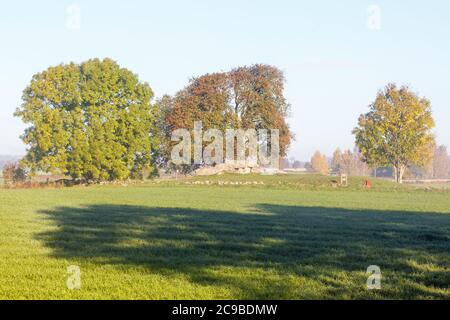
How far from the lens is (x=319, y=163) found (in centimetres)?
17312

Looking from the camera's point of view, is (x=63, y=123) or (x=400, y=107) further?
(x=400, y=107)

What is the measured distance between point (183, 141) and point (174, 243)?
54.3 meters

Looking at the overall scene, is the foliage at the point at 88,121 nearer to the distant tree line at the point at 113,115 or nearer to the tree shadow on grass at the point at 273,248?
the distant tree line at the point at 113,115

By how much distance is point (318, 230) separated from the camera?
53.7ft

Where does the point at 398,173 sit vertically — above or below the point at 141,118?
below

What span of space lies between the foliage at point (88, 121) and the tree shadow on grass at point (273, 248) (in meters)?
36.4

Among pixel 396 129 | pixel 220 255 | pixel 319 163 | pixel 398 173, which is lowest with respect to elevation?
pixel 220 255

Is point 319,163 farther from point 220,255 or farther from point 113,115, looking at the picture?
point 220,255

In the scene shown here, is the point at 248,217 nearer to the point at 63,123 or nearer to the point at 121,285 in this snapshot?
the point at 121,285

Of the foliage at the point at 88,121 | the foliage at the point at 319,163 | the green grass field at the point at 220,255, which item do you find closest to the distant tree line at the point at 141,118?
the foliage at the point at 88,121

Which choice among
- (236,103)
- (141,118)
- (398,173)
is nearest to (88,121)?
(141,118)

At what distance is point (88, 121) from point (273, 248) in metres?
50.0

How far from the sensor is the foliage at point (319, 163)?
564ft
